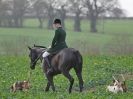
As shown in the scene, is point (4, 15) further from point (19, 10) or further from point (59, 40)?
point (59, 40)

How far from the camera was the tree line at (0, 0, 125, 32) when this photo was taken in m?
85.1

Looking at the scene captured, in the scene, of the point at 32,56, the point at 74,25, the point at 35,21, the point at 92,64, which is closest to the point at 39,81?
the point at 32,56

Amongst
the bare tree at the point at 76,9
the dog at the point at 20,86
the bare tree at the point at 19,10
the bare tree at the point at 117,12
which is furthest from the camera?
the bare tree at the point at 117,12

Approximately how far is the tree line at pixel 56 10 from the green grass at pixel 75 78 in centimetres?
5336

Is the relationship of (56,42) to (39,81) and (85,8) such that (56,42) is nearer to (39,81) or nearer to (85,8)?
(39,81)

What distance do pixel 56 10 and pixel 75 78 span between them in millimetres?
66491

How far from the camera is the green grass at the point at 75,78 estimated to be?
668 inches

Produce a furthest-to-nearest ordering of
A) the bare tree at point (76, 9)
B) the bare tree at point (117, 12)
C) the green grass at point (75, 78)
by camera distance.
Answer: the bare tree at point (117, 12) < the bare tree at point (76, 9) < the green grass at point (75, 78)

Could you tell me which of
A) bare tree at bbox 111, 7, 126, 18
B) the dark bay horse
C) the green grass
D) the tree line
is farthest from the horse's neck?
bare tree at bbox 111, 7, 126, 18

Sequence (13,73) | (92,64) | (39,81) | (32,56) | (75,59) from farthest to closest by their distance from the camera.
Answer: (92,64)
(13,73)
(39,81)
(32,56)
(75,59)

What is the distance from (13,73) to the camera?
25234mm

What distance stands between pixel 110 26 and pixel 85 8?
5902 mm

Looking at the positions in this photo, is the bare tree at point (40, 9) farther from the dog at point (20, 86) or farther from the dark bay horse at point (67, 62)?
the dark bay horse at point (67, 62)

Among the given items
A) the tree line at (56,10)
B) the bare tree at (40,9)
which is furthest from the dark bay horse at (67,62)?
the bare tree at (40,9)
